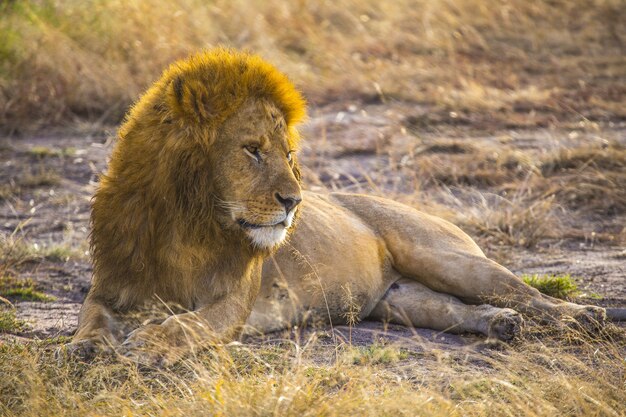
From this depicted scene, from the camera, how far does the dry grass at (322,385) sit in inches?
128

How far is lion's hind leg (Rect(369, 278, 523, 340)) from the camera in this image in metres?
4.60

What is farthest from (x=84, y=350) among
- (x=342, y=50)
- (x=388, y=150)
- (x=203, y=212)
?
(x=342, y=50)

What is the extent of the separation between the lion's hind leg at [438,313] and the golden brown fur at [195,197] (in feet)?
3.20

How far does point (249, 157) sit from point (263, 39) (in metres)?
8.40

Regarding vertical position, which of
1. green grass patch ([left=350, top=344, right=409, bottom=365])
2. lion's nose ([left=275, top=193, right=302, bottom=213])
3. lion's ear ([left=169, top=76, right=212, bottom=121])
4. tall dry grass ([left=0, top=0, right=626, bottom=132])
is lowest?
tall dry grass ([left=0, top=0, right=626, bottom=132])

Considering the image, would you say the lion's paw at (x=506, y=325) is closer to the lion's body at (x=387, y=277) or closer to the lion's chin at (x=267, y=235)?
the lion's body at (x=387, y=277)

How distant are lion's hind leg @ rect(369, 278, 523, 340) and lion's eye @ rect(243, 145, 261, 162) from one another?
1.12 meters

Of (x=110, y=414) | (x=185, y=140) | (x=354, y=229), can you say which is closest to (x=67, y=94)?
(x=354, y=229)

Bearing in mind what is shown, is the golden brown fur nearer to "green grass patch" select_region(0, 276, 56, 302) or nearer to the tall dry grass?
"green grass patch" select_region(0, 276, 56, 302)

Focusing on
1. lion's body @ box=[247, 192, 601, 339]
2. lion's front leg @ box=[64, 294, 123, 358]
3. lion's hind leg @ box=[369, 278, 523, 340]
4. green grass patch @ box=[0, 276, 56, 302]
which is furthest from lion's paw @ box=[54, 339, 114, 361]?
green grass patch @ box=[0, 276, 56, 302]

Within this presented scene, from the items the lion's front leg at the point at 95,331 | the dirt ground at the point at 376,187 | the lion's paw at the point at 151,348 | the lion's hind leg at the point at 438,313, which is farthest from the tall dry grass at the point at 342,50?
the lion's paw at the point at 151,348

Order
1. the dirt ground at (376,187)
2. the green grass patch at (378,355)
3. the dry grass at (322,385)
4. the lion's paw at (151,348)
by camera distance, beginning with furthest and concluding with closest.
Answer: the dirt ground at (376,187), the green grass patch at (378,355), the lion's paw at (151,348), the dry grass at (322,385)

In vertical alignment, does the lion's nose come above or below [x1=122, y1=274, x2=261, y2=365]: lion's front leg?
above

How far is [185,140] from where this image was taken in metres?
4.06
